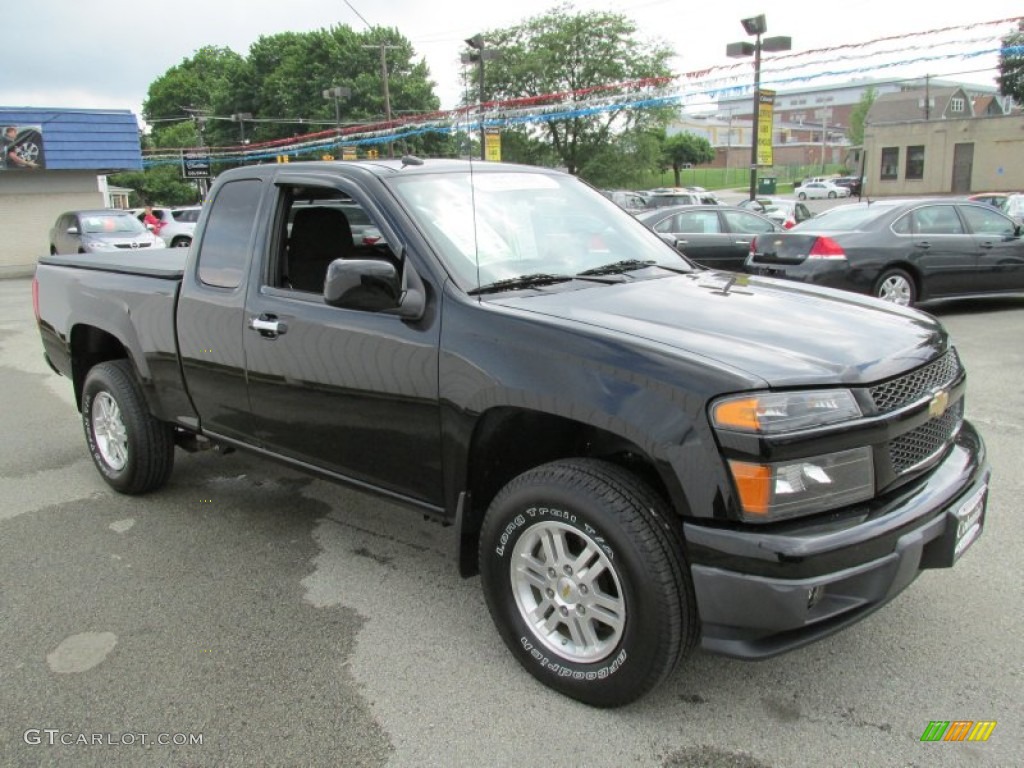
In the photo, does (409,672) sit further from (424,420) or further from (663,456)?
(663,456)

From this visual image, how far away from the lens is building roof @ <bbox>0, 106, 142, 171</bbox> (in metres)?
25.6

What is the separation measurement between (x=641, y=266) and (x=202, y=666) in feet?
8.02

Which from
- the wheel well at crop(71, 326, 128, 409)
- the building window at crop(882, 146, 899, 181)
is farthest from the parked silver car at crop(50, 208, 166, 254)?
the building window at crop(882, 146, 899, 181)

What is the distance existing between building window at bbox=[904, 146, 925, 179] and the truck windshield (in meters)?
60.5

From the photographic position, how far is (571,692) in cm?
280

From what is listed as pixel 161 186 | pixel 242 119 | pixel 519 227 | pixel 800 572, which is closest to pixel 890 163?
pixel 242 119

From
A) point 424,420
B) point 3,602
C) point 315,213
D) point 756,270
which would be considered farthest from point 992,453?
point 756,270

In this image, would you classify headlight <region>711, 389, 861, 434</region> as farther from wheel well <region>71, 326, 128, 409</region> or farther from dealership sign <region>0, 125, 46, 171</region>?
dealership sign <region>0, 125, 46, 171</region>

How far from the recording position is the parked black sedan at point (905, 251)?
9.80 metres

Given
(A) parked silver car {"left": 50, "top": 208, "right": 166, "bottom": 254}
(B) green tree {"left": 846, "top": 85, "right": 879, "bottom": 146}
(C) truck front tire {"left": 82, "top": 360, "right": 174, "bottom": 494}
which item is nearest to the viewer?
(C) truck front tire {"left": 82, "top": 360, "right": 174, "bottom": 494}

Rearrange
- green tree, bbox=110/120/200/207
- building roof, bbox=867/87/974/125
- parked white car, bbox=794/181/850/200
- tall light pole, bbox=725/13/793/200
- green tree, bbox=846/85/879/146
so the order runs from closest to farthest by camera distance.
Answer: tall light pole, bbox=725/13/793/200 < green tree, bbox=110/120/200/207 < parked white car, bbox=794/181/850/200 < building roof, bbox=867/87/974/125 < green tree, bbox=846/85/879/146

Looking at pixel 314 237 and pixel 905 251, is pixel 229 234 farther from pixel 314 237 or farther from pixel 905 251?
pixel 905 251

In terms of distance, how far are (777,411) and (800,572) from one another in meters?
0.45

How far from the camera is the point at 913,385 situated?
8.87 ft
